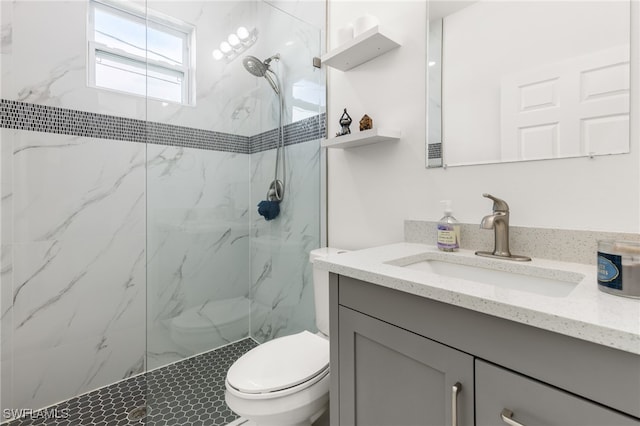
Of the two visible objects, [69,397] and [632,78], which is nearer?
[632,78]

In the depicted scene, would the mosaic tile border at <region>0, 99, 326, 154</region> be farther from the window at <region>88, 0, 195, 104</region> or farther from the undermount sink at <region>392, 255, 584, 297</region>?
the undermount sink at <region>392, 255, 584, 297</region>

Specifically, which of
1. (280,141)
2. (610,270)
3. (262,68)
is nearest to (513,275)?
(610,270)

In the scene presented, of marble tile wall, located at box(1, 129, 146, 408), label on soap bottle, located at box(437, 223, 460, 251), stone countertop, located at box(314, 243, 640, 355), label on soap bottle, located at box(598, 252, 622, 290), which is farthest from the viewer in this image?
marble tile wall, located at box(1, 129, 146, 408)

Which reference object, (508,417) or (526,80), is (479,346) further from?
(526,80)

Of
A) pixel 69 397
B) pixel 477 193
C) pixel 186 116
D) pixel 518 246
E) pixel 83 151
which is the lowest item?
pixel 69 397

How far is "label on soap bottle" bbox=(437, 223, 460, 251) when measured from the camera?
1.11 metres

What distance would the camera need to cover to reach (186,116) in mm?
1913

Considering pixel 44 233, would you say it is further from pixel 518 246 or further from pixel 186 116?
pixel 518 246

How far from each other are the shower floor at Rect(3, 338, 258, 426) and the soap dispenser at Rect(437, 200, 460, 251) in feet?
4.29

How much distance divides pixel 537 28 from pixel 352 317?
43.6 inches

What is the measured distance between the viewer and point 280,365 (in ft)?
3.84

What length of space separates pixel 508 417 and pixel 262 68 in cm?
204

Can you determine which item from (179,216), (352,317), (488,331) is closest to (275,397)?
(352,317)

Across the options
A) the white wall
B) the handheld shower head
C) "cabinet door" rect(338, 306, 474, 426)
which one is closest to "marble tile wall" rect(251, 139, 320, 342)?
the white wall
